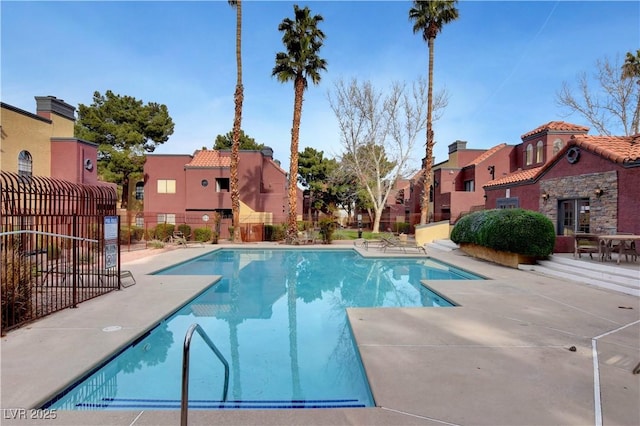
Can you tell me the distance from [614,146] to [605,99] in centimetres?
1666

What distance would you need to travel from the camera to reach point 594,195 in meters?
12.4

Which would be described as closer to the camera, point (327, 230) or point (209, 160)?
point (327, 230)

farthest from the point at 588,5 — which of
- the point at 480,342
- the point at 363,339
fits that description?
the point at 363,339

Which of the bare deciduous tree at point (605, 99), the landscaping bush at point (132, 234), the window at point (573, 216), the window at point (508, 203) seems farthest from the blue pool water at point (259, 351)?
the bare deciduous tree at point (605, 99)

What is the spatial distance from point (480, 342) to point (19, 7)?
45.5ft

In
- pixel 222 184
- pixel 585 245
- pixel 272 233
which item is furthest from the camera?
pixel 222 184

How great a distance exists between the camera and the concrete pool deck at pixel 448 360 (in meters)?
3.05

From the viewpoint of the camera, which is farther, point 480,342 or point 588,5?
point 588,5

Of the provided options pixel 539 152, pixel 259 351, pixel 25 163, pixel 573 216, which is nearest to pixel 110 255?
pixel 259 351

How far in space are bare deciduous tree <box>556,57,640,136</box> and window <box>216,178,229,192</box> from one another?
26.4m

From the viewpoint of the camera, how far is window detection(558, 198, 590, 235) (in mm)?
13125

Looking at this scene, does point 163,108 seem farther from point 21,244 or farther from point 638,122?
point 638,122

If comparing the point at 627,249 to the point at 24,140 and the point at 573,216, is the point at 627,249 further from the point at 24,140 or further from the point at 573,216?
the point at 24,140

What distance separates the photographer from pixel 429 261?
15656 millimetres
